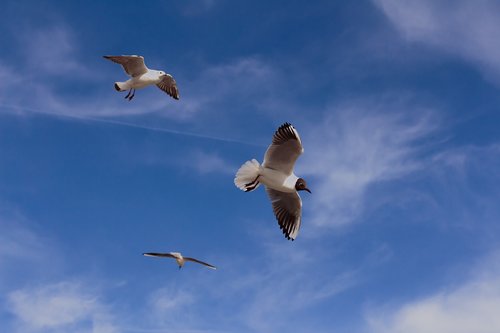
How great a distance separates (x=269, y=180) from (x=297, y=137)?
4.91ft

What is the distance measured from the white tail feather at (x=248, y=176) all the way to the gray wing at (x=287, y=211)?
1.13 m

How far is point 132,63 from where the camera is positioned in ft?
68.5

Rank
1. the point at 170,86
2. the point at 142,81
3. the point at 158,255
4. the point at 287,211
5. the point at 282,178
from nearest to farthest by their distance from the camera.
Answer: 1. the point at 282,178
2. the point at 287,211
3. the point at 158,255
4. the point at 142,81
5. the point at 170,86

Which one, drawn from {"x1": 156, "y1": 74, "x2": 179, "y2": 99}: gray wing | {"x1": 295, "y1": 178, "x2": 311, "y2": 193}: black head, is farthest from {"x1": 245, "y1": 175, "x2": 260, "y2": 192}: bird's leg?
{"x1": 156, "y1": 74, "x2": 179, "y2": 99}: gray wing

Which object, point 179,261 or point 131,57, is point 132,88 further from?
point 179,261

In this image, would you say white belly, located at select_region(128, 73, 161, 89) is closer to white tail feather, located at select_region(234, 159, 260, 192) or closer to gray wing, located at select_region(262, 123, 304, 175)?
white tail feather, located at select_region(234, 159, 260, 192)

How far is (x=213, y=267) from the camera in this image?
20.1m

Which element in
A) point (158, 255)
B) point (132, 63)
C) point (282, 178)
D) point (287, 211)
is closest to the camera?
point (282, 178)

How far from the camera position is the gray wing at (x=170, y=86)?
22.5 metres

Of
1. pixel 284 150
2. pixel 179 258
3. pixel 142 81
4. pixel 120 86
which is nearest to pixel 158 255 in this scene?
pixel 179 258

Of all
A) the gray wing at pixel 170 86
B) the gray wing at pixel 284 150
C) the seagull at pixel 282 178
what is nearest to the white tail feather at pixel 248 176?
the seagull at pixel 282 178

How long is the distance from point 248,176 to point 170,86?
27.5 feet

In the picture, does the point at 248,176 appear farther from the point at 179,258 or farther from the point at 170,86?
the point at 170,86

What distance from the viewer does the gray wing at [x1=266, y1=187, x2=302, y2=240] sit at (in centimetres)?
1627
